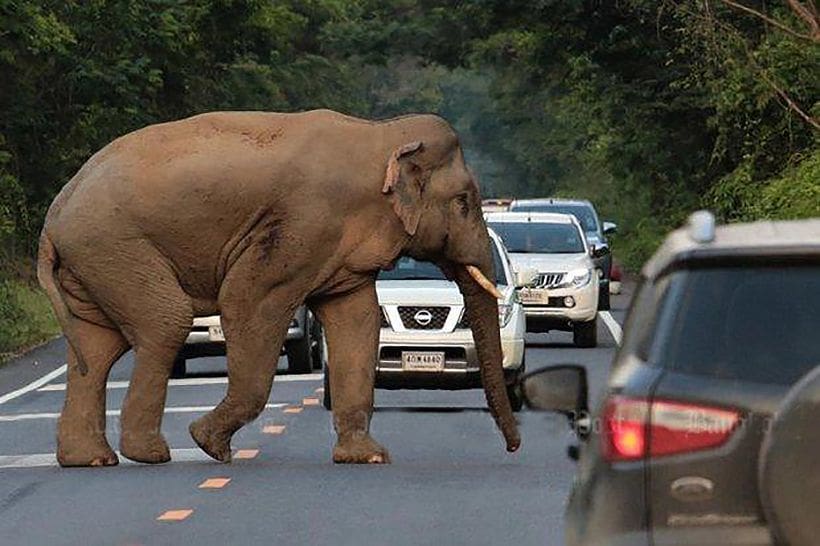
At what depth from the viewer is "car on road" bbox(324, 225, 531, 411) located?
67.9 feet

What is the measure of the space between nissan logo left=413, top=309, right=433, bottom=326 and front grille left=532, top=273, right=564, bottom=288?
943cm

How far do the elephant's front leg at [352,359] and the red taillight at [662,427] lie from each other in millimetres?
9945

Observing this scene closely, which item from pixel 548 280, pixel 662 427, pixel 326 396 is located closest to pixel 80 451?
pixel 326 396

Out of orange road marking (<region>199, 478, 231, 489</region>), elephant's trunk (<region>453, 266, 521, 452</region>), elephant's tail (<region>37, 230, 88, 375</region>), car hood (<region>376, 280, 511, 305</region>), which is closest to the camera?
orange road marking (<region>199, 478, 231, 489</region>)

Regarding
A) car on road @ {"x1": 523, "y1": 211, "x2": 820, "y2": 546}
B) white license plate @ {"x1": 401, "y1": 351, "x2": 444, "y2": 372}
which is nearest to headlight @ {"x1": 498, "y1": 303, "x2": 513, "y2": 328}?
white license plate @ {"x1": 401, "y1": 351, "x2": 444, "y2": 372}

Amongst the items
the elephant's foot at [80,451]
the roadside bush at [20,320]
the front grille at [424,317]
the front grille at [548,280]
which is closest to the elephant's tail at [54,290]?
the elephant's foot at [80,451]

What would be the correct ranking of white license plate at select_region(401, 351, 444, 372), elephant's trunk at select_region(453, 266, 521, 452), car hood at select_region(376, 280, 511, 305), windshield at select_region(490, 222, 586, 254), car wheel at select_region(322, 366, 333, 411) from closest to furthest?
elephant's trunk at select_region(453, 266, 521, 452) → car wheel at select_region(322, 366, 333, 411) → white license plate at select_region(401, 351, 444, 372) → car hood at select_region(376, 280, 511, 305) → windshield at select_region(490, 222, 586, 254)

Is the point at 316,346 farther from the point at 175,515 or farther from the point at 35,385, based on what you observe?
the point at 175,515

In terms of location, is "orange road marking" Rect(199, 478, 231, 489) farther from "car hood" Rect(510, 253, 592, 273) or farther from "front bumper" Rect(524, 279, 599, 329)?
"car hood" Rect(510, 253, 592, 273)

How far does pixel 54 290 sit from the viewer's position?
56.9ft

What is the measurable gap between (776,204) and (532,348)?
15.3 feet

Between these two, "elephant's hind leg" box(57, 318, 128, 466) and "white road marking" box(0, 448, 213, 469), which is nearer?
"elephant's hind leg" box(57, 318, 128, 466)

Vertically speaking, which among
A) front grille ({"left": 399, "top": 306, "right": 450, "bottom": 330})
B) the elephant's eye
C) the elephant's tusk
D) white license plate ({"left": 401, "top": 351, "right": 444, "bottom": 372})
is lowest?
white license plate ({"left": 401, "top": 351, "right": 444, "bottom": 372})

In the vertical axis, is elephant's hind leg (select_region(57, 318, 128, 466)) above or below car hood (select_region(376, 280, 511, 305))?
above
